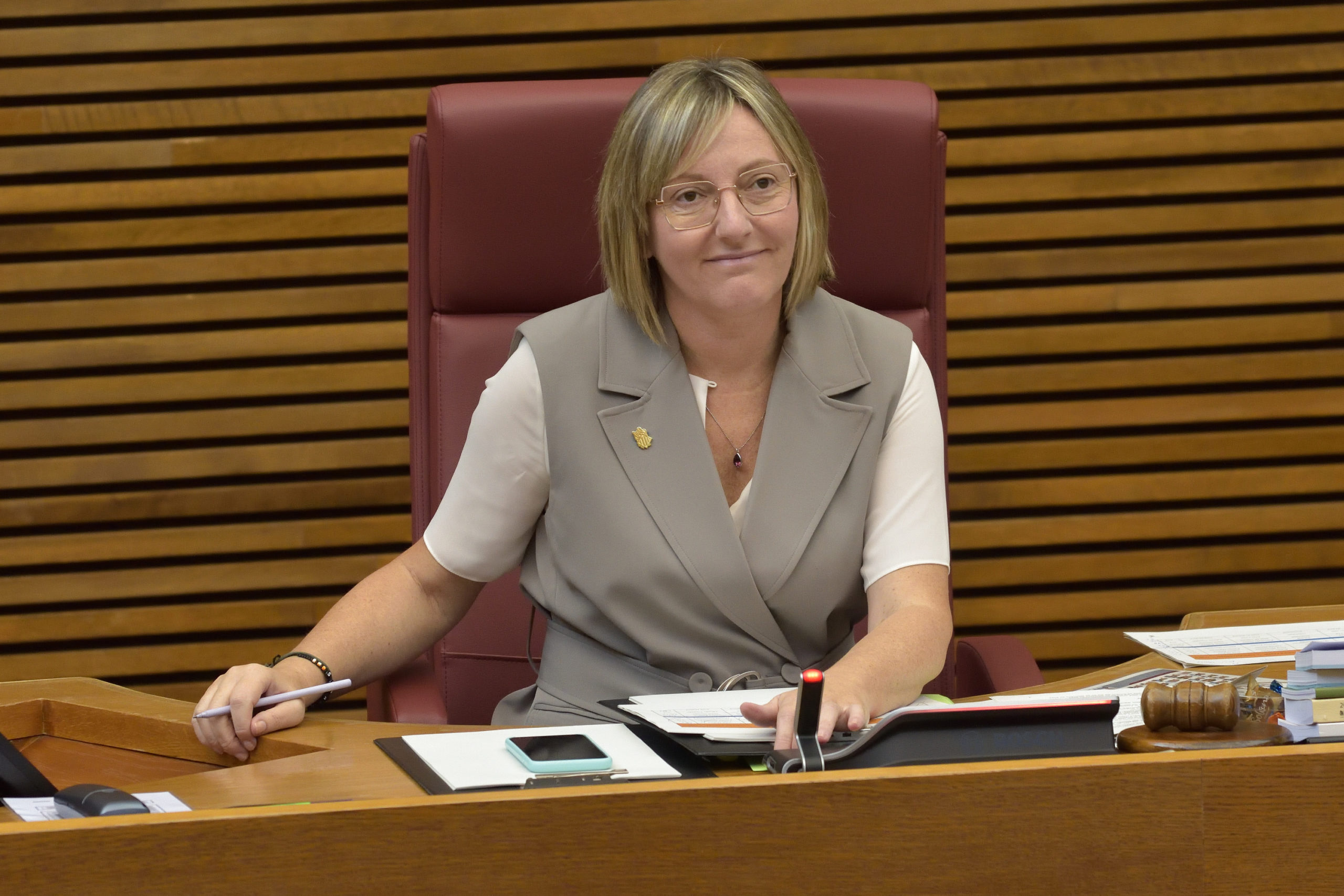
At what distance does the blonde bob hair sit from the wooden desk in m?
0.89

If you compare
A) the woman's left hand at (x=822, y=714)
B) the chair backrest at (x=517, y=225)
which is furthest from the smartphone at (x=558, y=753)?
the chair backrest at (x=517, y=225)

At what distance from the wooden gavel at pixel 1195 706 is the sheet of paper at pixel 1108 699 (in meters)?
0.02

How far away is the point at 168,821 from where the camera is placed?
953mm

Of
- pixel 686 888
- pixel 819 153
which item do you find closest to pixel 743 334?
pixel 819 153

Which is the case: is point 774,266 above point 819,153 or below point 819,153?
below

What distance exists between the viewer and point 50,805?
119cm

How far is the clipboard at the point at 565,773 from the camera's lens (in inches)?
45.9

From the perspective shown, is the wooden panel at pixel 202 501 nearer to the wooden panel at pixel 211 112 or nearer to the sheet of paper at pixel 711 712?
the wooden panel at pixel 211 112

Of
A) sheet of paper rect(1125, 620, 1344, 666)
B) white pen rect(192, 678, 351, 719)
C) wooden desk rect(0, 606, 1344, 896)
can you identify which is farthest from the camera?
sheet of paper rect(1125, 620, 1344, 666)

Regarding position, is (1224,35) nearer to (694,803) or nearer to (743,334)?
(743,334)

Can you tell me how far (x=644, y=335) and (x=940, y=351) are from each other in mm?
572

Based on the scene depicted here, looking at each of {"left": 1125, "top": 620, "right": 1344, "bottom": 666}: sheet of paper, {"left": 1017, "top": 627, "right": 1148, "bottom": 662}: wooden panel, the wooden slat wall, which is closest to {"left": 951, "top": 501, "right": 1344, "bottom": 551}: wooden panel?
the wooden slat wall

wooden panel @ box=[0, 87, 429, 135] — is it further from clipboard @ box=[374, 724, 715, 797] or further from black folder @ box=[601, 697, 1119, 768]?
black folder @ box=[601, 697, 1119, 768]

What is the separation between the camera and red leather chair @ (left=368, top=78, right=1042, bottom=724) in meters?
2.03
